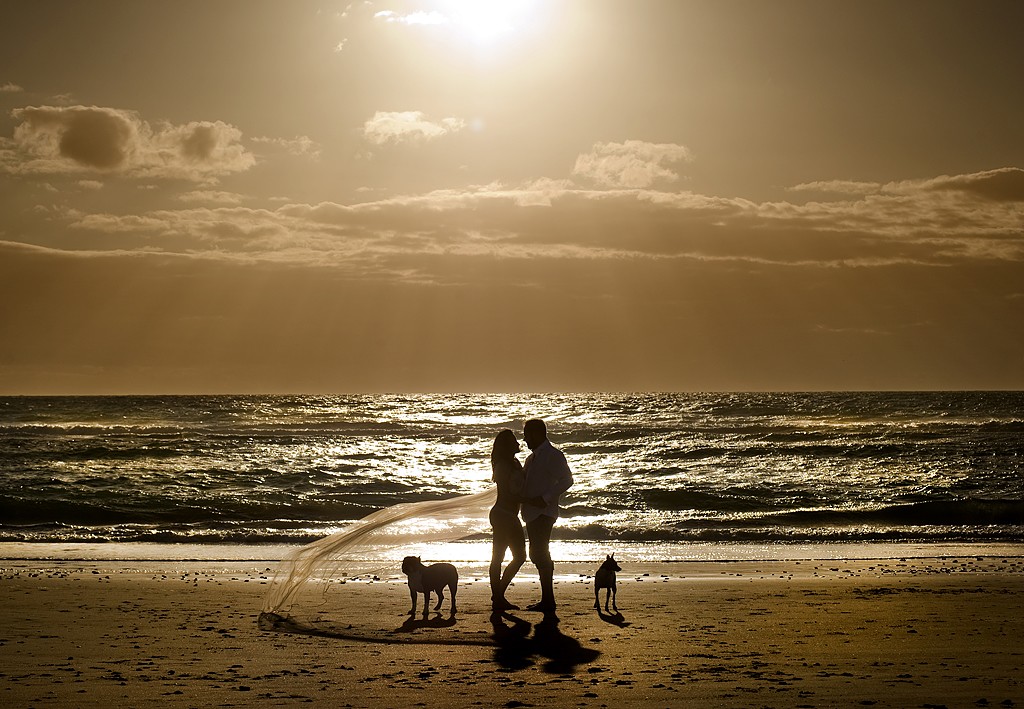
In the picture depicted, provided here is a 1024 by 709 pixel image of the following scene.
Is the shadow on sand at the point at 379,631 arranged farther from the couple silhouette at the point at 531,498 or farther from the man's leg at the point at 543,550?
the man's leg at the point at 543,550

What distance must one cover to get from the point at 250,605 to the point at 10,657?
10.2 ft

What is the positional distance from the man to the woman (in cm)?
11

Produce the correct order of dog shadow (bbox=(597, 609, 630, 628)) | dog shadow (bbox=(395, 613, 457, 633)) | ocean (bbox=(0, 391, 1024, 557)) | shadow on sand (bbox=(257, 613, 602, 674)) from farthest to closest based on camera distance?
ocean (bbox=(0, 391, 1024, 557)), dog shadow (bbox=(597, 609, 630, 628)), dog shadow (bbox=(395, 613, 457, 633)), shadow on sand (bbox=(257, 613, 602, 674))

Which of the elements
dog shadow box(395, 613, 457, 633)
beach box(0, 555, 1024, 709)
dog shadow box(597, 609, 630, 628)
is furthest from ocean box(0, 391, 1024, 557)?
dog shadow box(395, 613, 457, 633)

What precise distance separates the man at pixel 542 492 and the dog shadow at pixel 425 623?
97cm

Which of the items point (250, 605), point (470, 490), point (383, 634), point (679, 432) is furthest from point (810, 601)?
point (679, 432)

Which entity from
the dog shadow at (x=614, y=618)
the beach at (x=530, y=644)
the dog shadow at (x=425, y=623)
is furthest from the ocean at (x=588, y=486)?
the dog shadow at (x=425, y=623)

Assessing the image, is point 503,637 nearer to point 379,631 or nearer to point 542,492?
point 379,631

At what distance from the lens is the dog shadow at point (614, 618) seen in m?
10.0

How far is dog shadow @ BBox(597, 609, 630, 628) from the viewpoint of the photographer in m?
10.0

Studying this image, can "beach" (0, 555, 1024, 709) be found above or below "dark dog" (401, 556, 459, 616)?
below

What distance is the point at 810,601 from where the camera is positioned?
11.5m

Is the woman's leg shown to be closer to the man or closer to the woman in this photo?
the woman

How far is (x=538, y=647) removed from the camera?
887 centimetres
